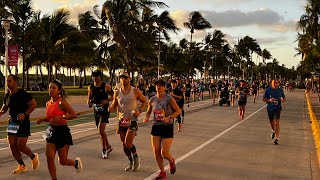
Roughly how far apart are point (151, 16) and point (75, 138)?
1177 inches

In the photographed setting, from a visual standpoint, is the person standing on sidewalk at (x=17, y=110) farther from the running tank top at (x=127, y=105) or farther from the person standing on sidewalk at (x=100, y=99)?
the person standing on sidewalk at (x=100, y=99)

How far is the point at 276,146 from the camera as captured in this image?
11305 mm

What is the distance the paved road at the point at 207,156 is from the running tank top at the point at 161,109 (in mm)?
997

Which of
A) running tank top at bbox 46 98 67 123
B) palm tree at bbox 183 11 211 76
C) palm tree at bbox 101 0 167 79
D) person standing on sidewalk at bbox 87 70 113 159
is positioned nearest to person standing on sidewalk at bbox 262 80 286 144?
person standing on sidewalk at bbox 87 70 113 159

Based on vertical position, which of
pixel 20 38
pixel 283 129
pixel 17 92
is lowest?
pixel 283 129

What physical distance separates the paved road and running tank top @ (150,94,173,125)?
100 cm

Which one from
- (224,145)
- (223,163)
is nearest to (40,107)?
(224,145)

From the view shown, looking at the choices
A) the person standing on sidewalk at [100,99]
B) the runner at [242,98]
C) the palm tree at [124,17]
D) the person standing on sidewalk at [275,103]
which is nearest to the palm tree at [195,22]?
the palm tree at [124,17]

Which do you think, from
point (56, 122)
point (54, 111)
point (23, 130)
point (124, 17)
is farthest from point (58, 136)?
point (124, 17)

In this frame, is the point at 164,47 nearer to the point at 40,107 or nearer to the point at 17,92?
the point at 40,107

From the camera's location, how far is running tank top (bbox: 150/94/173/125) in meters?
7.23

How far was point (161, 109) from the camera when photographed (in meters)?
7.29

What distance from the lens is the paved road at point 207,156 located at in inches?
300

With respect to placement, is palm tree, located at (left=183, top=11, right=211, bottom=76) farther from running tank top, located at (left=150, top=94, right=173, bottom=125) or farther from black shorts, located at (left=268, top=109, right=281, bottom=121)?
running tank top, located at (left=150, top=94, right=173, bottom=125)
